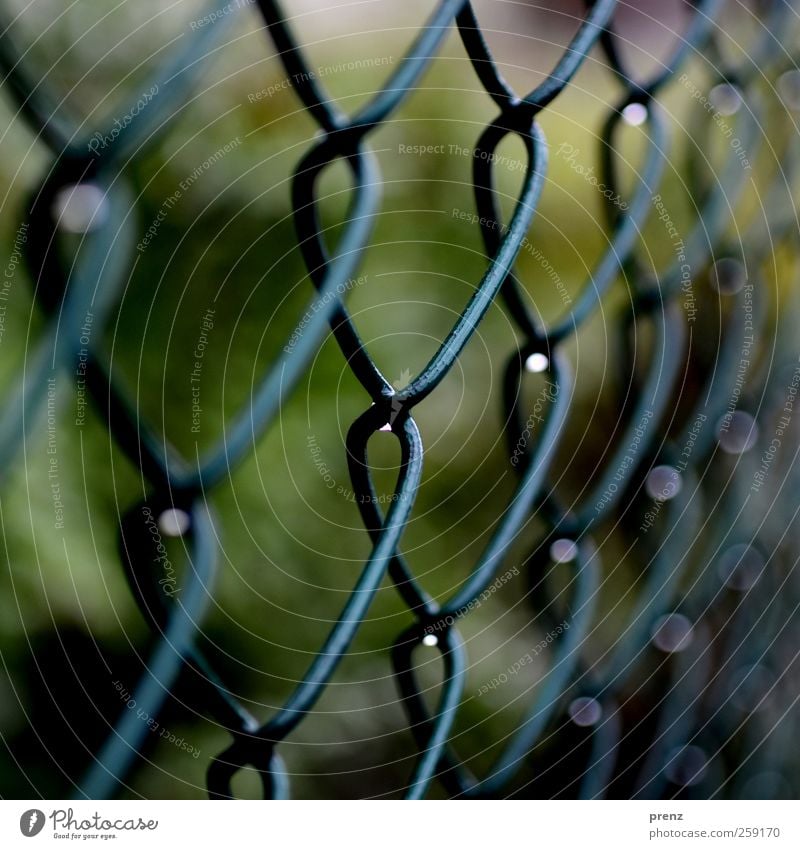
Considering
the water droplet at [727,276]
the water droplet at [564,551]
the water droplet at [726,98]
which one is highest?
the water droplet at [726,98]

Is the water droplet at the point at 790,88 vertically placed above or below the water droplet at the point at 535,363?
above

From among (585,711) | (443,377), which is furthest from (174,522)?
(585,711)

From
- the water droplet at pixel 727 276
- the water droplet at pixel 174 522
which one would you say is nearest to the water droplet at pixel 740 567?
the water droplet at pixel 727 276

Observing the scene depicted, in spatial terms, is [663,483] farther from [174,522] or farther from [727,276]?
[174,522]

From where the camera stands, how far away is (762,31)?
1.10ft

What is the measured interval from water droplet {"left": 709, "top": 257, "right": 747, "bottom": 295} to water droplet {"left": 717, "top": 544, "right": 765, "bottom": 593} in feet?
0.37

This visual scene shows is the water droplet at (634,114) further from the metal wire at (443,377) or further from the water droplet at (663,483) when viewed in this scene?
the water droplet at (663,483)

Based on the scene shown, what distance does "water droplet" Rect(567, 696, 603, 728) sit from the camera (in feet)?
1.13

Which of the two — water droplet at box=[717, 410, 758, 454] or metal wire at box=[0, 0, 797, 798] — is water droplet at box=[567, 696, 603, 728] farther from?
water droplet at box=[717, 410, 758, 454]
